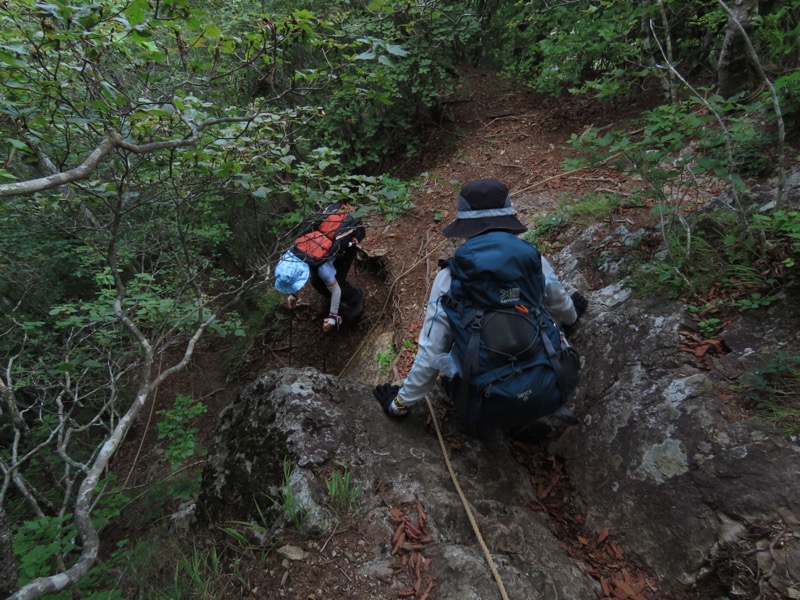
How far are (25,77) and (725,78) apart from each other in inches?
258

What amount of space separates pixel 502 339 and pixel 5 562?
8.46 feet

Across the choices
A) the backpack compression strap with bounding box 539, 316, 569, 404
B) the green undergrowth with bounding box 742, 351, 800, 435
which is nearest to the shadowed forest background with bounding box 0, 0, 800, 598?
the green undergrowth with bounding box 742, 351, 800, 435

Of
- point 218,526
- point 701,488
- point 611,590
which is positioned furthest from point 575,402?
point 218,526

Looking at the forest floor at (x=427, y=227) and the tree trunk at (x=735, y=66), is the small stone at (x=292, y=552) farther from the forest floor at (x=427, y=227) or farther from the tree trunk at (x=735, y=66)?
the tree trunk at (x=735, y=66)

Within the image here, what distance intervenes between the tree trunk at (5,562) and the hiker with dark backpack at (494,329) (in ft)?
6.98

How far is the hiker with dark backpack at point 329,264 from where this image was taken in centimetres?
464

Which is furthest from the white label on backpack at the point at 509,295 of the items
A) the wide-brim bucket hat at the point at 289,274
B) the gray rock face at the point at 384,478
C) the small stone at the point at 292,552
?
the wide-brim bucket hat at the point at 289,274

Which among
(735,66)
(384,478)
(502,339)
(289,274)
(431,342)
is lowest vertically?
(384,478)

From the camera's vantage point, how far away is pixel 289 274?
4.64m

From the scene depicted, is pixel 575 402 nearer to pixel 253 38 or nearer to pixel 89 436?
pixel 253 38

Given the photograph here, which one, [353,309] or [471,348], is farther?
[353,309]

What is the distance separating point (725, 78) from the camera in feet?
14.9

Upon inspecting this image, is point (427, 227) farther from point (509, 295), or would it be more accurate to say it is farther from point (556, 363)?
point (556, 363)

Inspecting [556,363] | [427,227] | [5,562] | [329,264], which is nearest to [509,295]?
[556,363]
